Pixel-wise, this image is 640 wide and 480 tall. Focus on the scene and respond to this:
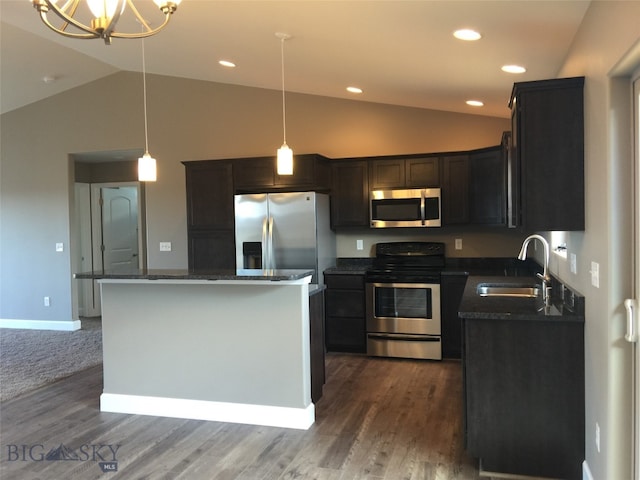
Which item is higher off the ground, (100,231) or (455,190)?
(455,190)

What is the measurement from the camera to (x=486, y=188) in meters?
4.86

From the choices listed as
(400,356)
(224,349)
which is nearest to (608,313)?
(224,349)

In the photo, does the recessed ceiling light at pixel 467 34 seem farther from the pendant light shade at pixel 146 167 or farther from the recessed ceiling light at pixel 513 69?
the pendant light shade at pixel 146 167

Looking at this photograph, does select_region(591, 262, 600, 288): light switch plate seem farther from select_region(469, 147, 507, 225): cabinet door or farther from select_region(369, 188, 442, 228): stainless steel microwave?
select_region(369, 188, 442, 228): stainless steel microwave

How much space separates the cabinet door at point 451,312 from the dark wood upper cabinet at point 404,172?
3.38 ft

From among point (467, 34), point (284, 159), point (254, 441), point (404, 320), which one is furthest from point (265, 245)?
point (467, 34)

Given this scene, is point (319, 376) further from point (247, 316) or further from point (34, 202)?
point (34, 202)

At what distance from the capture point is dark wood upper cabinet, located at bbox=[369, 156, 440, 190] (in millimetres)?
5086

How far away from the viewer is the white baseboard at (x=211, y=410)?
3322 mm

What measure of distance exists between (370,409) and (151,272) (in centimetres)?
189

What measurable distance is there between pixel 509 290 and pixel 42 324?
628 centimetres

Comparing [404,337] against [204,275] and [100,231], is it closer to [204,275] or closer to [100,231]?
[204,275]

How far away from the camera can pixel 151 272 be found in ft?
11.4

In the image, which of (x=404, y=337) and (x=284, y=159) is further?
(x=404, y=337)
